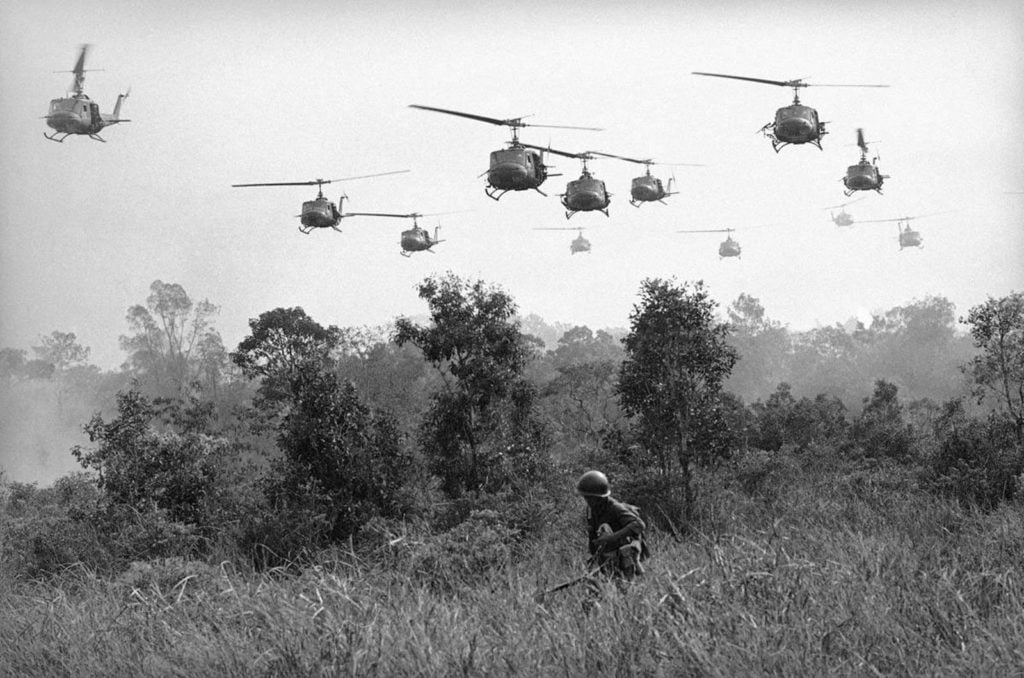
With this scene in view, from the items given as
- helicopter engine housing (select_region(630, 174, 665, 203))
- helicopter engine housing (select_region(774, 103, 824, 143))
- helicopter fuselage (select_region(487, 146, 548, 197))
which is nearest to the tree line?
helicopter fuselage (select_region(487, 146, 548, 197))

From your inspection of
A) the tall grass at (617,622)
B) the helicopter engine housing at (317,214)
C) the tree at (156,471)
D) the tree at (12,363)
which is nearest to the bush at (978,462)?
Answer: the tall grass at (617,622)

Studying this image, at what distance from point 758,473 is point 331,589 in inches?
915

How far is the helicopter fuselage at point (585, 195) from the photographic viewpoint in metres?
23.9

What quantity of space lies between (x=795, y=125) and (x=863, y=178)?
5.20m

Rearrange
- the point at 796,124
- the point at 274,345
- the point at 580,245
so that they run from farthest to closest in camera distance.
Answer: the point at 580,245
the point at 274,345
the point at 796,124

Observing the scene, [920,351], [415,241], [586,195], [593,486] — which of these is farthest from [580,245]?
[920,351]

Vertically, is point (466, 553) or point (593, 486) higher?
point (593, 486)

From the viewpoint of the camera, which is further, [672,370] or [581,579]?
[672,370]

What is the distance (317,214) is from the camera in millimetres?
26438

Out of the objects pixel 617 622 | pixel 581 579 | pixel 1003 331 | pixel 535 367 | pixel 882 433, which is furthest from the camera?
pixel 535 367

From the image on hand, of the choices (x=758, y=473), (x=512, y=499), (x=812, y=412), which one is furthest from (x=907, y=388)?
(x=512, y=499)

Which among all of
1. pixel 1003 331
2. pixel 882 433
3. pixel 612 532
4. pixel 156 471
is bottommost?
pixel 882 433

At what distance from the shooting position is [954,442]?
24.9m

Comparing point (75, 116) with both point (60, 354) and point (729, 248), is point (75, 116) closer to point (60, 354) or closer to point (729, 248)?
point (729, 248)
